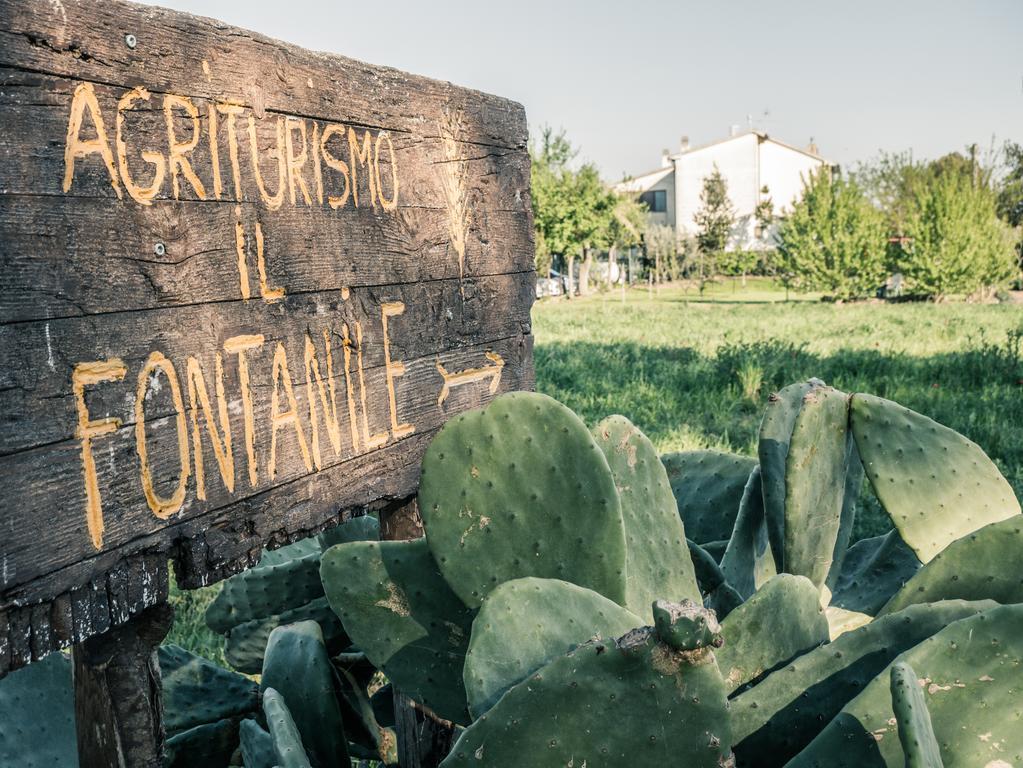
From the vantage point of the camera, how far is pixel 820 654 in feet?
3.81

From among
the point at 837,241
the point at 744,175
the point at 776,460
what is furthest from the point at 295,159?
the point at 744,175

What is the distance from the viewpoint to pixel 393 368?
4.68 feet

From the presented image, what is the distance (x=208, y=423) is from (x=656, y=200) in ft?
160

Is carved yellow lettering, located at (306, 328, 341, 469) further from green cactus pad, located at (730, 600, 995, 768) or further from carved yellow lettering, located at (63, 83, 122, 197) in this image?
green cactus pad, located at (730, 600, 995, 768)

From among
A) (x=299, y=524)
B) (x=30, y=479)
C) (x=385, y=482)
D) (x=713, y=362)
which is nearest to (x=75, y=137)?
(x=30, y=479)

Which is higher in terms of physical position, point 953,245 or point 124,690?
point 953,245

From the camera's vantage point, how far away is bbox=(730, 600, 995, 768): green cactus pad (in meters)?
1.13

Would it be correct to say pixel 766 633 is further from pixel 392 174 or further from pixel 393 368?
pixel 392 174

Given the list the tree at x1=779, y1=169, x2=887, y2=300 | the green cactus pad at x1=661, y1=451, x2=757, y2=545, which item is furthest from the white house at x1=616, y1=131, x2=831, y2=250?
the green cactus pad at x1=661, y1=451, x2=757, y2=545

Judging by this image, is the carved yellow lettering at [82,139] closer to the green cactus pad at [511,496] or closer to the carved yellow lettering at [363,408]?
the carved yellow lettering at [363,408]

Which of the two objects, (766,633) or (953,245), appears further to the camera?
(953,245)

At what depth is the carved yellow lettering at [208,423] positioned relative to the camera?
1077 millimetres

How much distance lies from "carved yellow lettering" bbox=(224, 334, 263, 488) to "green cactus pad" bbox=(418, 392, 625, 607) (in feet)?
0.87

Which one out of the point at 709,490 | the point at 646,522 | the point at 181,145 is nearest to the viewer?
the point at 181,145
